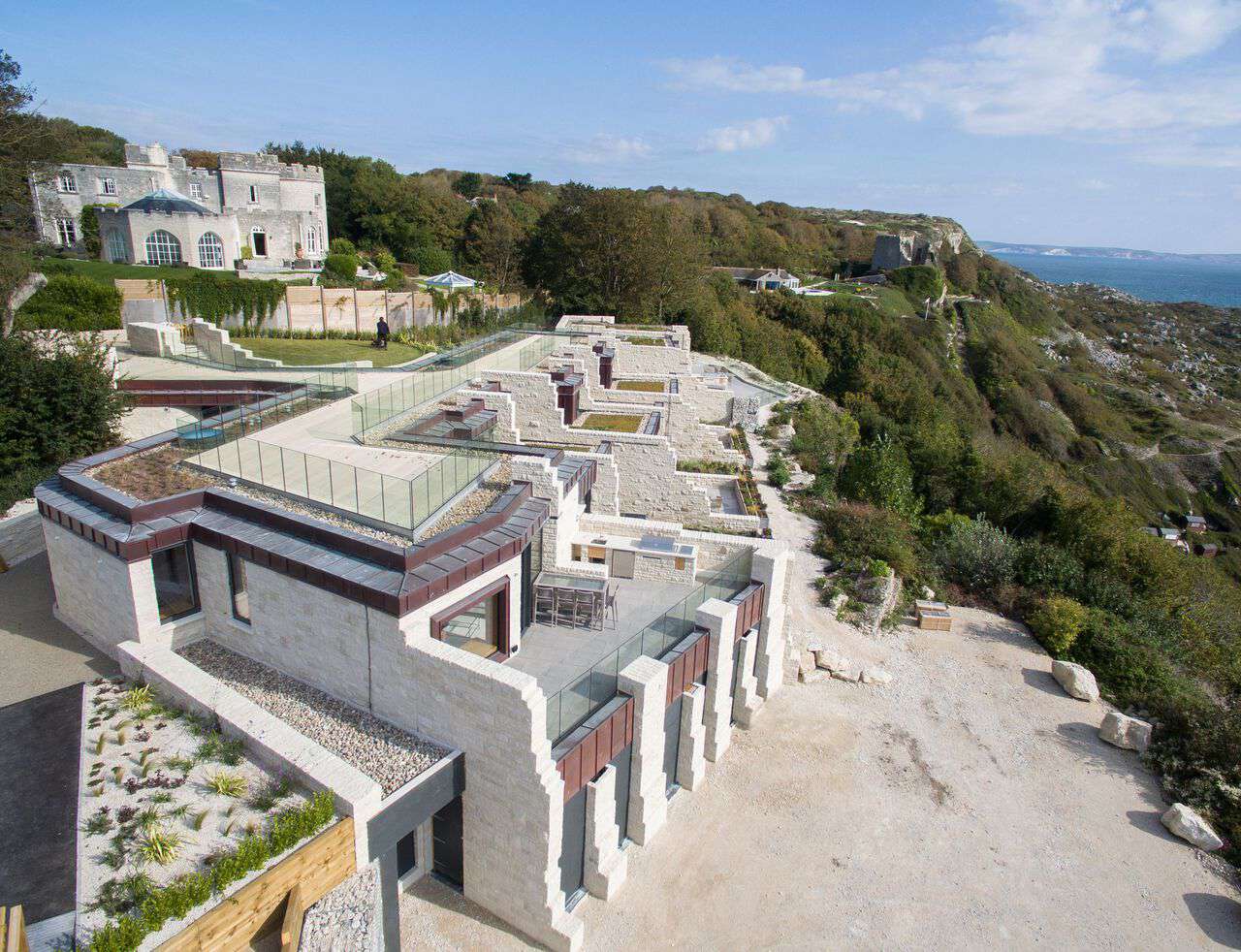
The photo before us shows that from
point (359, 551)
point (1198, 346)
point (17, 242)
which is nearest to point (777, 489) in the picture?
point (359, 551)

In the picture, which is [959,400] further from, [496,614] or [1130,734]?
[496,614]

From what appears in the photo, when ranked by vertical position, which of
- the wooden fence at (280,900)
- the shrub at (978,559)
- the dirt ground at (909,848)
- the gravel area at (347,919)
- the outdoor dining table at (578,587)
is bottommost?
the dirt ground at (909,848)

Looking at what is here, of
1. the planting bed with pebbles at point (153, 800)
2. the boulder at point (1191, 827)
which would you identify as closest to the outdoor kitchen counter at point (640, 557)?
the planting bed with pebbles at point (153, 800)

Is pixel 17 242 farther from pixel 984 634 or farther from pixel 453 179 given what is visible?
pixel 453 179

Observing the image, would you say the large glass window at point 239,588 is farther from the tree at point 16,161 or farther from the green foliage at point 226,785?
the tree at point 16,161

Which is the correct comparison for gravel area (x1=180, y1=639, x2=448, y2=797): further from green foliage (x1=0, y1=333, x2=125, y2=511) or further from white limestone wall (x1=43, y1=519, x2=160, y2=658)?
green foliage (x1=0, y1=333, x2=125, y2=511)

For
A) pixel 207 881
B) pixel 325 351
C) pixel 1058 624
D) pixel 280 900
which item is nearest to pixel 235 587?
pixel 207 881
